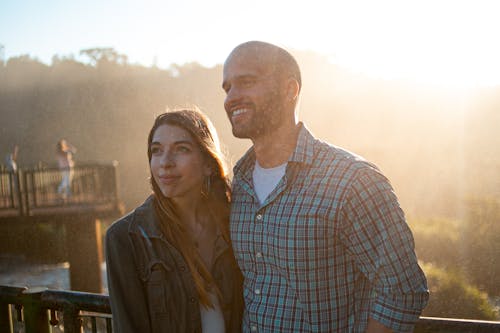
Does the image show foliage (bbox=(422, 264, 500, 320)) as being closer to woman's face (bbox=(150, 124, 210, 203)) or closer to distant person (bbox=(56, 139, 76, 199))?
woman's face (bbox=(150, 124, 210, 203))

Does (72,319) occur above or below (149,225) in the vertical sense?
below

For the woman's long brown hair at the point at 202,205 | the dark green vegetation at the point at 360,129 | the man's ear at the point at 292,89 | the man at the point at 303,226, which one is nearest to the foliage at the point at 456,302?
the dark green vegetation at the point at 360,129

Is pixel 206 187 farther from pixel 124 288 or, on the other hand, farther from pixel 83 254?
pixel 83 254

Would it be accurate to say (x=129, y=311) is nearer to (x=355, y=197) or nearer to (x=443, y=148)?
(x=355, y=197)

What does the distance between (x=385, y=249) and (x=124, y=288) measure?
118 centimetres

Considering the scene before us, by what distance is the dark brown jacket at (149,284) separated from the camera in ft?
7.40

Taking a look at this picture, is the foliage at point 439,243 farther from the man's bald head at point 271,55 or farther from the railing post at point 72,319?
the man's bald head at point 271,55

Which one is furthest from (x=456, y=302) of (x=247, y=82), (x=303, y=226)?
(x=247, y=82)

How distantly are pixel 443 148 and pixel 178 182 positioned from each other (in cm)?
2434

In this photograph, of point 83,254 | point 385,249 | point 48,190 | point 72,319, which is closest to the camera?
point 385,249

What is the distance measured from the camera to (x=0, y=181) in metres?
13.1

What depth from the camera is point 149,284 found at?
231 cm

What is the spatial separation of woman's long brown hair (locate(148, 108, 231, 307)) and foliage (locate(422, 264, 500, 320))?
724 centimetres

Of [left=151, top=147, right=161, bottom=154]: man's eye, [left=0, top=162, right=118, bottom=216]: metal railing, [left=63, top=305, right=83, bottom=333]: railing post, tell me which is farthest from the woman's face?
[left=0, top=162, right=118, bottom=216]: metal railing
